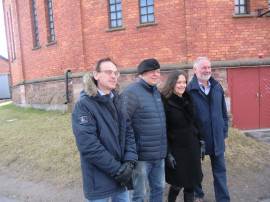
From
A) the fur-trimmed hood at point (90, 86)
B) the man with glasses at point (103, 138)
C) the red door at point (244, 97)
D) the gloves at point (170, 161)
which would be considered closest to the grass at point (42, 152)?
the gloves at point (170, 161)

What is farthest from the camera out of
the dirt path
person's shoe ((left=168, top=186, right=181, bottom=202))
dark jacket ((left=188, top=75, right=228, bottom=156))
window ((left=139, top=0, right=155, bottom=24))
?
window ((left=139, top=0, right=155, bottom=24))

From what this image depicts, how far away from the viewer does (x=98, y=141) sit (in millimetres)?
1861

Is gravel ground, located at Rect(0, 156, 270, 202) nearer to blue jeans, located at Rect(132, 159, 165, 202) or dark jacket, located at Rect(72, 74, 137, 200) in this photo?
blue jeans, located at Rect(132, 159, 165, 202)

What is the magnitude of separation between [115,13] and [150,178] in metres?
6.90

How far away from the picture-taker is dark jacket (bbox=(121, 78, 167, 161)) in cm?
238

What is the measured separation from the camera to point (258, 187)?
3539mm

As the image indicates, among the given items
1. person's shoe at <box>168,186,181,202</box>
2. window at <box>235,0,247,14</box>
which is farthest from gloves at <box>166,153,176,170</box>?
window at <box>235,0,247,14</box>

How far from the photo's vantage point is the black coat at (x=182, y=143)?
258cm

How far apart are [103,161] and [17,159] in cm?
419

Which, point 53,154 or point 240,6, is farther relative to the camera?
point 240,6

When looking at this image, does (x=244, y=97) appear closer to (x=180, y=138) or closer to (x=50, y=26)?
(x=180, y=138)

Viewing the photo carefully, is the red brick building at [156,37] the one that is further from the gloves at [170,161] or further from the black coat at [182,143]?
the gloves at [170,161]

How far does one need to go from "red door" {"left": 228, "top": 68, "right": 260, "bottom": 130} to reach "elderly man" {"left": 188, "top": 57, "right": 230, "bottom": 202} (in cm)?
471

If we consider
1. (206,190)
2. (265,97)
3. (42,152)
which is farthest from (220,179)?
(265,97)
